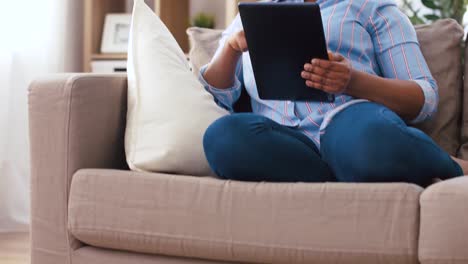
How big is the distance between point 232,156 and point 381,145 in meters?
0.30

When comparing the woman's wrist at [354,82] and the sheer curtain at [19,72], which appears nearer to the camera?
the woman's wrist at [354,82]

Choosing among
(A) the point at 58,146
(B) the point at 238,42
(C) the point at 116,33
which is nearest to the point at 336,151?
(B) the point at 238,42

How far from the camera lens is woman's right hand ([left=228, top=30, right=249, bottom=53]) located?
177 centimetres

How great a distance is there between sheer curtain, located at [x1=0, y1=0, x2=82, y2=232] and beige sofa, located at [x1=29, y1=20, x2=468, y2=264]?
4.60ft

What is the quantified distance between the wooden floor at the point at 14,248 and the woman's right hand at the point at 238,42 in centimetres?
117

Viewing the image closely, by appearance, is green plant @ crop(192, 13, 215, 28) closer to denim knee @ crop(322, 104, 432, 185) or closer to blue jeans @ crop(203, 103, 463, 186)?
blue jeans @ crop(203, 103, 463, 186)

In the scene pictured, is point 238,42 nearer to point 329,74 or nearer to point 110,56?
point 329,74

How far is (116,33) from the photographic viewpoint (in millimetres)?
3494

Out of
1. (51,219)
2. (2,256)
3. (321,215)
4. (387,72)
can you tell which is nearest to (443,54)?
(387,72)

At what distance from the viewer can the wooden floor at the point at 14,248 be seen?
2604 millimetres

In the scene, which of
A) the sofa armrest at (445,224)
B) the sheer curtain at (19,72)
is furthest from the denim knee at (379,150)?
the sheer curtain at (19,72)

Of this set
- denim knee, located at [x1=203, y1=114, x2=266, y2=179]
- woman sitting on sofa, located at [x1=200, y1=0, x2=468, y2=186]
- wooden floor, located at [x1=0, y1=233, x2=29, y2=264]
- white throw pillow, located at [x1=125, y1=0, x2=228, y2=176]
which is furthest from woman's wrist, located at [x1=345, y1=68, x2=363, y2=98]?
wooden floor, located at [x1=0, y1=233, x2=29, y2=264]

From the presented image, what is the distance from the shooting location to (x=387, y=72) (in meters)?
1.83

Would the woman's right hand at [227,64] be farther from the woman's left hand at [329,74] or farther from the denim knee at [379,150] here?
the denim knee at [379,150]
